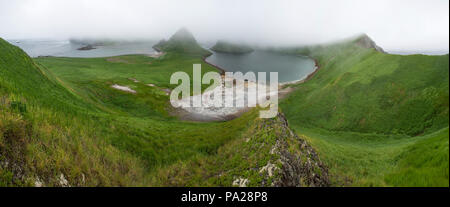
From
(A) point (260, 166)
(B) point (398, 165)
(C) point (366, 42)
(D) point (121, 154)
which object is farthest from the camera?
(C) point (366, 42)

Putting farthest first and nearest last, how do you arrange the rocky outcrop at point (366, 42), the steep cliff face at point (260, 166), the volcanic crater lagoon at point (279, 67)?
the rocky outcrop at point (366, 42) → the volcanic crater lagoon at point (279, 67) → the steep cliff face at point (260, 166)

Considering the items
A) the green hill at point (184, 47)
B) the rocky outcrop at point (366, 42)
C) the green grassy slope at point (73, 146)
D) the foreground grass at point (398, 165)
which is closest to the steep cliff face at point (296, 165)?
the foreground grass at point (398, 165)

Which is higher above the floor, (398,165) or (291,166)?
(291,166)

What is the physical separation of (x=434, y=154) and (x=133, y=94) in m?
52.0

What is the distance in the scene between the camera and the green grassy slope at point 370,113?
15.6 m

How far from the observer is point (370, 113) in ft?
104

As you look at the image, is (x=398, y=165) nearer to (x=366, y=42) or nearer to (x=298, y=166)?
(x=298, y=166)

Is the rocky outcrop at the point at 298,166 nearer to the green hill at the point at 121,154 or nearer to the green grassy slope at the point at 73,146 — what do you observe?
the green hill at the point at 121,154

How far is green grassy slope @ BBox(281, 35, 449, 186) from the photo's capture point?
51.3ft

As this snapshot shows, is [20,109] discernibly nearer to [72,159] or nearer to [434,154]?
[72,159]

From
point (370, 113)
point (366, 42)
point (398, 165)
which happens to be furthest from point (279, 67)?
point (398, 165)
